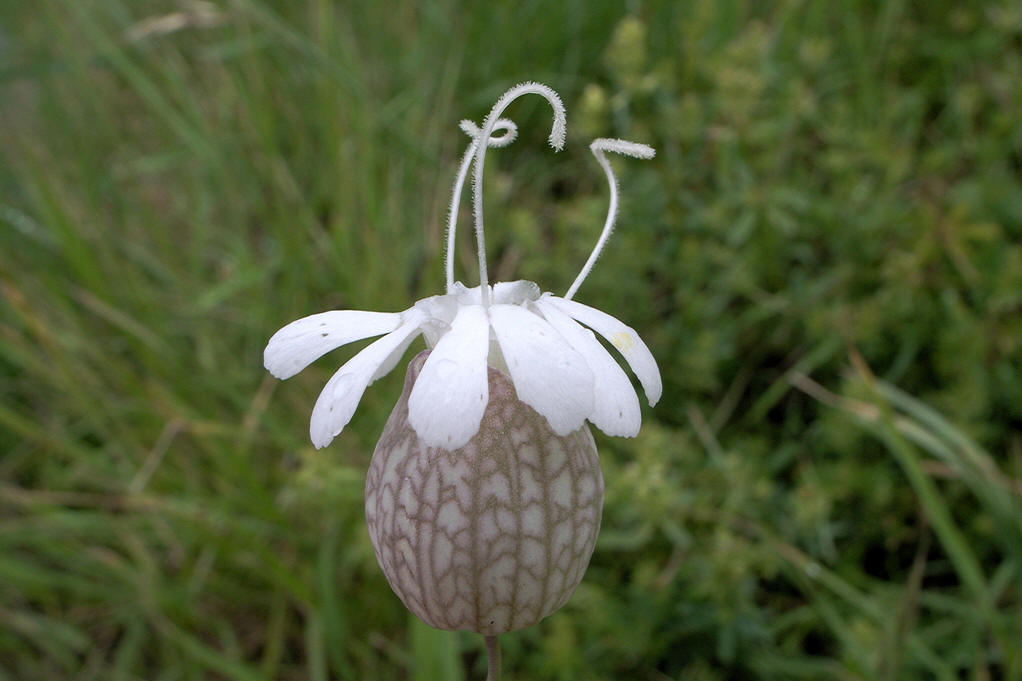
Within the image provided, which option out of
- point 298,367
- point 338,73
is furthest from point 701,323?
point 298,367

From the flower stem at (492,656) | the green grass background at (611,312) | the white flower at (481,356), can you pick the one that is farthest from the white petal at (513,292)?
the green grass background at (611,312)

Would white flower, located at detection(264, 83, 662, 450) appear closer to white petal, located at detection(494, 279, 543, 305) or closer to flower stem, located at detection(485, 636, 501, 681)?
white petal, located at detection(494, 279, 543, 305)

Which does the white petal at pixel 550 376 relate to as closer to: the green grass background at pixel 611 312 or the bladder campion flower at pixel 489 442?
the bladder campion flower at pixel 489 442

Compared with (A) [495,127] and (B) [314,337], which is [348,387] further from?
(A) [495,127]

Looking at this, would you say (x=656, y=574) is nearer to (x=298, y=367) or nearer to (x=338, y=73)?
(x=298, y=367)

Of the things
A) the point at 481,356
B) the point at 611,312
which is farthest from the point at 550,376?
the point at 611,312
